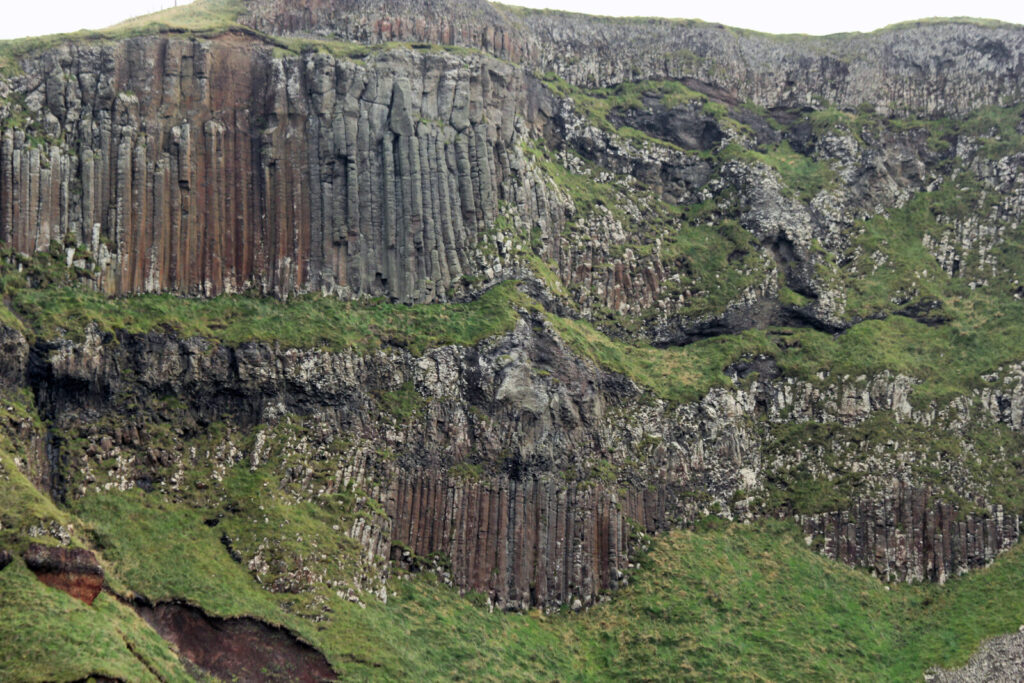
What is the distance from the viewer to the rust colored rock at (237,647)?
158 feet

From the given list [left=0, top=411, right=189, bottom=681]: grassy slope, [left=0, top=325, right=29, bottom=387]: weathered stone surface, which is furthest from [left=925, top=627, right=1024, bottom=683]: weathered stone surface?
[left=0, top=325, right=29, bottom=387]: weathered stone surface

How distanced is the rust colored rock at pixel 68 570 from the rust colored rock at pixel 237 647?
3745 millimetres

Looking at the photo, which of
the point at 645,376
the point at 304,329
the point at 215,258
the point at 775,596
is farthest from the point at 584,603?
the point at 215,258

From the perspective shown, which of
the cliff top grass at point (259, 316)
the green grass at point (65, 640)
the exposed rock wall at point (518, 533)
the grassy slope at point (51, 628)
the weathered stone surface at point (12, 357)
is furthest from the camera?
the exposed rock wall at point (518, 533)

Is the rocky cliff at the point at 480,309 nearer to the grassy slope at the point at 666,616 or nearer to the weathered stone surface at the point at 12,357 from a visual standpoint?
the weathered stone surface at the point at 12,357

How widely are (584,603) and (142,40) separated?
3704 centimetres

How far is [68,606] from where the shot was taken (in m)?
42.8

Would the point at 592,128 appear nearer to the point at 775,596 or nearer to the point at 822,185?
the point at 822,185

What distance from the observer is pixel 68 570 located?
1738 inches

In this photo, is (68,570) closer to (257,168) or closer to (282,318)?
(282,318)

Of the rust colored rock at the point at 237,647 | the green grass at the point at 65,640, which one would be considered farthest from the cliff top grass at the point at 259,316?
the green grass at the point at 65,640

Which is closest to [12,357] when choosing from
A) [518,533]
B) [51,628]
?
[51,628]

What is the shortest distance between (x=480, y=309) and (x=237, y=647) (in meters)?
23.8

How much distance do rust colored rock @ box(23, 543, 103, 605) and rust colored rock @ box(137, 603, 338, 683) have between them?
3.74 metres
